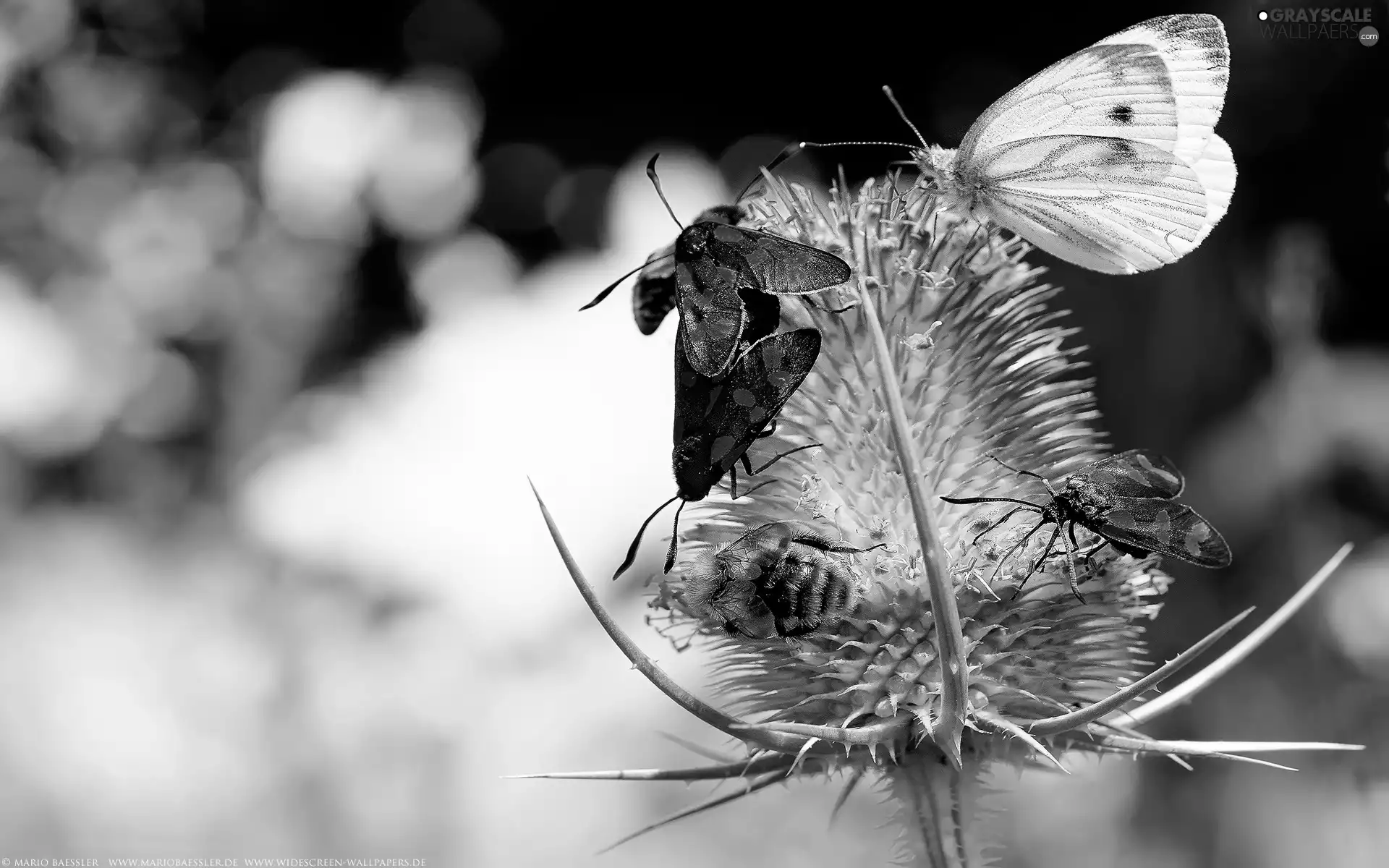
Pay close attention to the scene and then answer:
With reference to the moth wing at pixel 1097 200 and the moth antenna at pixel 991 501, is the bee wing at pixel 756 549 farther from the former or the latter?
the moth wing at pixel 1097 200

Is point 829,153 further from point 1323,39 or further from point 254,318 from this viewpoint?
point 254,318

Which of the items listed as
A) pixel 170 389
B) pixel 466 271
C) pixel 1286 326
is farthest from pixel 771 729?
pixel 170 389

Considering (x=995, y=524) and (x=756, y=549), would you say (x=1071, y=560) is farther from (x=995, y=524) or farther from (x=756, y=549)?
(x=756, y=549)

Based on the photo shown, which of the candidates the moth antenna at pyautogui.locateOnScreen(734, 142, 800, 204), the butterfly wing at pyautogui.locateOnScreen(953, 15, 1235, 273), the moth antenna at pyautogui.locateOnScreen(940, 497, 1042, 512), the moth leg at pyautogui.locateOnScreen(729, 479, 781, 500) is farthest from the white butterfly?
the moth leg at pyautogui.locateOnScreen(729, 479, 781, 500)

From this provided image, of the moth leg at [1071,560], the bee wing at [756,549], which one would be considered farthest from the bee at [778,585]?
the moth leg at [1071,560]

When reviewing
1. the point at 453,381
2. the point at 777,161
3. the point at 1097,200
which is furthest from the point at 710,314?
the point at 453,381
